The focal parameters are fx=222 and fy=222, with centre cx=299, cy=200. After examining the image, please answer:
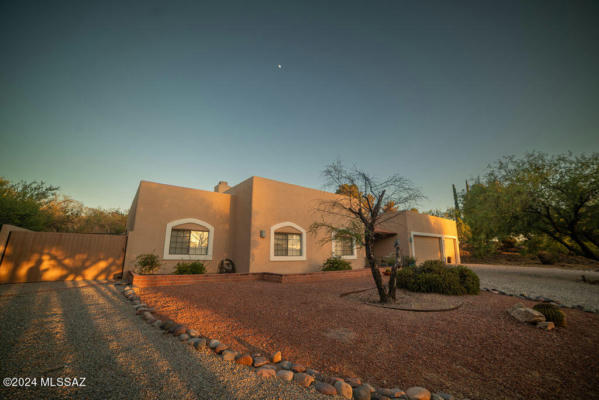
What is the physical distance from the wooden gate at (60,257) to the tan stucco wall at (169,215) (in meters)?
0.86

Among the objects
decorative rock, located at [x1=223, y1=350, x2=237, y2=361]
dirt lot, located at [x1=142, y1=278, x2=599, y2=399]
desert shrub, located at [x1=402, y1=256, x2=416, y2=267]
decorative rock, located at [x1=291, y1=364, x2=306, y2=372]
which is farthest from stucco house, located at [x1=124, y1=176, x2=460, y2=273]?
decorative rock, located at [x1=291, y1=364, x2=306, y2=372]

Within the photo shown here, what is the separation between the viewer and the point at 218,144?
10.4m

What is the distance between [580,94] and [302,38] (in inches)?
414

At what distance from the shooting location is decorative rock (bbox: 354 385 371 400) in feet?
6.11

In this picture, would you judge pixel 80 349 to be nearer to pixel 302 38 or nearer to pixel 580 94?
pixel 302 38

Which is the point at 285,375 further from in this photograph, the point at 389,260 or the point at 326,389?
the point at 389,260

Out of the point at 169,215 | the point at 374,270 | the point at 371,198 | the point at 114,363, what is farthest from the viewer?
the point at 169,215

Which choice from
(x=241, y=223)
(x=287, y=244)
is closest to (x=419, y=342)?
(x=287, y=244)

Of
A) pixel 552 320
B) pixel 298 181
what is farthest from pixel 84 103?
pixel 552 320

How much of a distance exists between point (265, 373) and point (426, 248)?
56.4ft

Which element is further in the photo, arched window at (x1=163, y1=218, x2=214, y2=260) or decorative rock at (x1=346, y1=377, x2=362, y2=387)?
arched window at (x1=163, y1=218, x2=214, y2=260)

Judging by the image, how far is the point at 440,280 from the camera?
20.6 ft

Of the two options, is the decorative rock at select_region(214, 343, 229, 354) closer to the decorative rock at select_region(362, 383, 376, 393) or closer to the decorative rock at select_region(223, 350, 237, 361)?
the decorative rock at select_region(223, 350, 237, 361)

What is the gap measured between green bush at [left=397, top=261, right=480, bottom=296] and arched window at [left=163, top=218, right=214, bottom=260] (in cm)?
767
